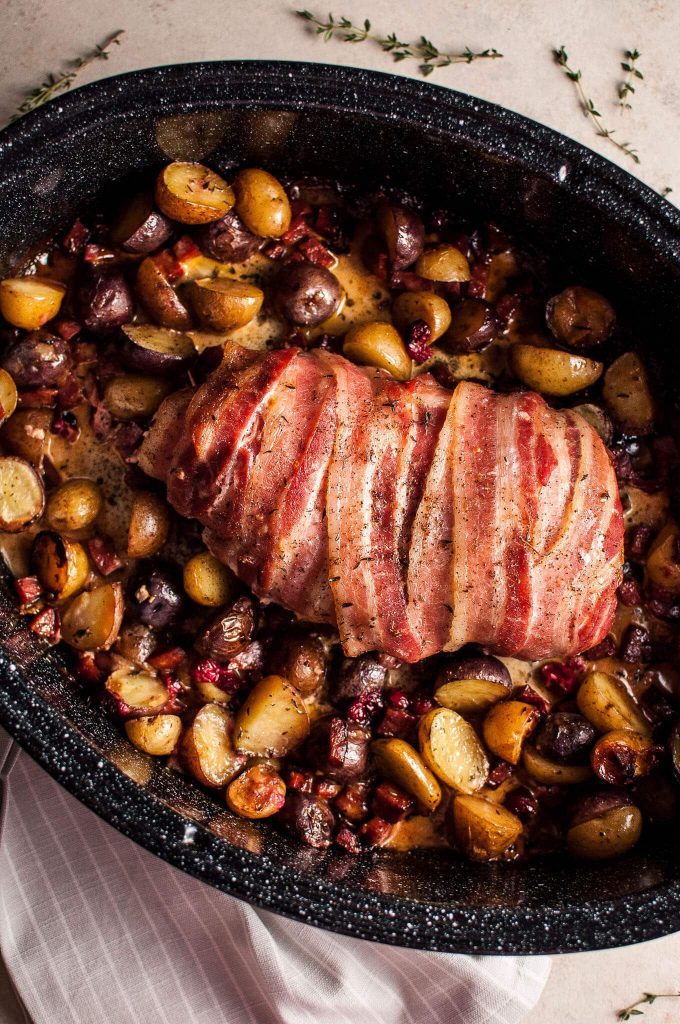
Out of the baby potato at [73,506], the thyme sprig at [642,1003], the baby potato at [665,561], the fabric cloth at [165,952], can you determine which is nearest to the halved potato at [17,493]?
the baby potato at [73,506]

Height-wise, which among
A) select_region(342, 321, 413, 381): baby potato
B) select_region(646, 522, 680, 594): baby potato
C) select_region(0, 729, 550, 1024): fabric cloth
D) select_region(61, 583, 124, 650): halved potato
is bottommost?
select_region(0, 729, 550, 1024): fabric cloth

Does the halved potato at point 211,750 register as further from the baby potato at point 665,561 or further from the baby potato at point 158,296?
the baby potato at point 665,561

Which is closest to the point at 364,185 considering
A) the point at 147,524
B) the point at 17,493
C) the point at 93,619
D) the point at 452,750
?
the point at 147,524


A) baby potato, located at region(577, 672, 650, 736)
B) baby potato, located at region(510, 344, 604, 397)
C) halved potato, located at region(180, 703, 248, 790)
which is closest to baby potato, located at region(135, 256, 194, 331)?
baby potato, located at region(510, 344, 604, 397)

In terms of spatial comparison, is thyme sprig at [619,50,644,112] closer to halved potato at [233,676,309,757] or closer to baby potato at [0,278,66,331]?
baby potato at [0,278,66,331]

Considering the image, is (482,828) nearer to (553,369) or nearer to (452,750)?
(452,750)

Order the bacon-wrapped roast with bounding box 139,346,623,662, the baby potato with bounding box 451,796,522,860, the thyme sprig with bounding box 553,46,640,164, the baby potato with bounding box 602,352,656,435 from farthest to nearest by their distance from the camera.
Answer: the thyme sprig with bounding box 553,46,640,164
the baby potato with bounding box 602,352,656,435
the baby potato with bounding box 451,796,522,860
the bacon-wrapped roast with bounding box 139,346,623,662
